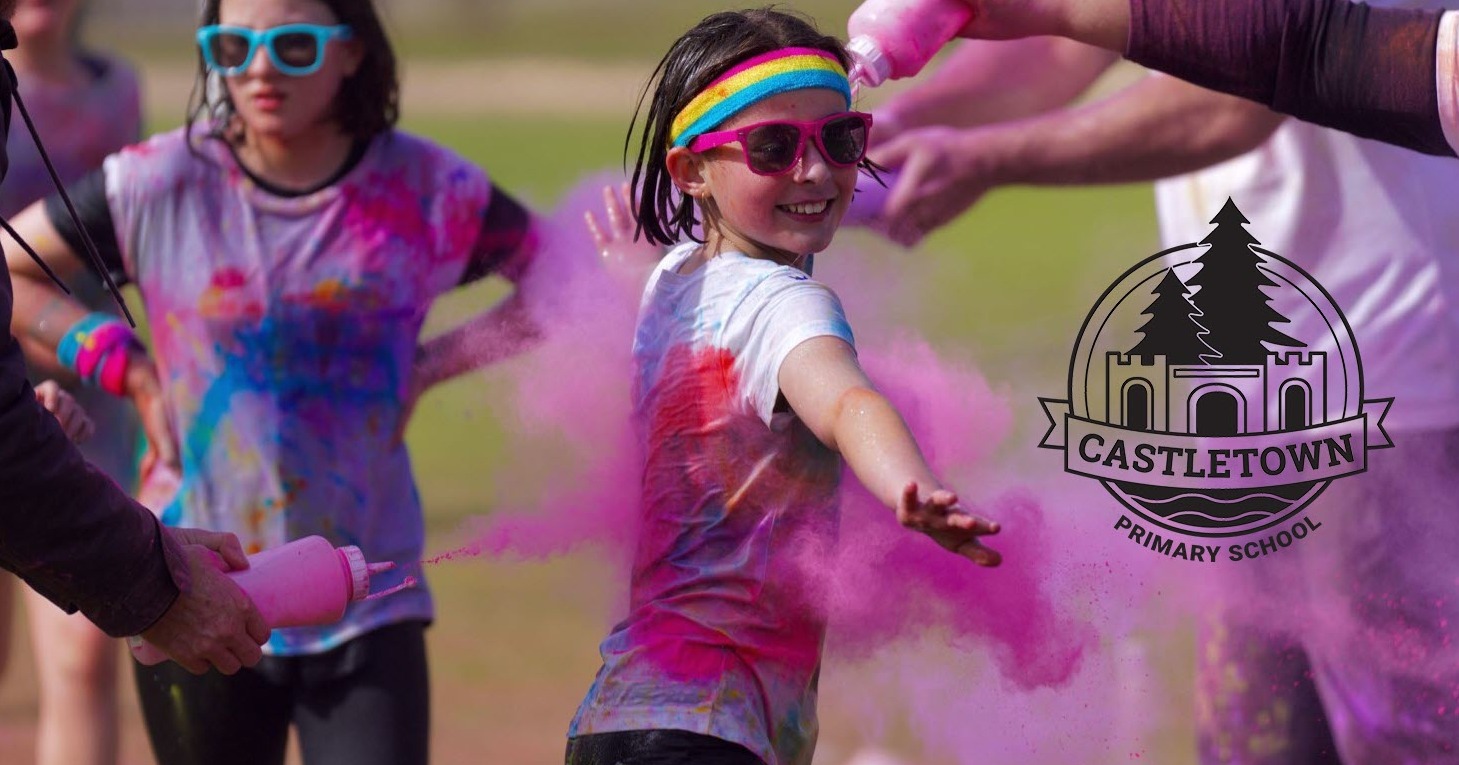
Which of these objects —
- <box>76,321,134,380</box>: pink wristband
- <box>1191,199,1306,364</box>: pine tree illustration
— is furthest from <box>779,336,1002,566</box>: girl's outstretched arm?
<box>76,321,134,380</box>: pink wristband

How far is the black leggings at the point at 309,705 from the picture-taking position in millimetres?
3393

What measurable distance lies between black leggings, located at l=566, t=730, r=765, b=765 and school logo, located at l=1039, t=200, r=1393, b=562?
1102mm

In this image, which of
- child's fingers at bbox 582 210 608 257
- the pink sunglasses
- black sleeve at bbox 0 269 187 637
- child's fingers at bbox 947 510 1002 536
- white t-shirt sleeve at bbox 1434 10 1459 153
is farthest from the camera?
child's fingers at bbox 582 210 608 257

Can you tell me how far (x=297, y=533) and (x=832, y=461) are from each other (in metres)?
1.25

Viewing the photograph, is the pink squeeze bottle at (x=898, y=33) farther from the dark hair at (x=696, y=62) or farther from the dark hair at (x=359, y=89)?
the dark hair at (x=359, y=89)

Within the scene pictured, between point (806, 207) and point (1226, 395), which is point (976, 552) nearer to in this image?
point (806, 207)

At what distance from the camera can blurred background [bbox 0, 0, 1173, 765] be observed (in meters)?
3.39

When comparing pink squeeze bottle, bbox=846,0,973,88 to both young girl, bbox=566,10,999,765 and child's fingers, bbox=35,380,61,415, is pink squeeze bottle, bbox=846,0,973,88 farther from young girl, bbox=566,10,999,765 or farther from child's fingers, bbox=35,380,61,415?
child's fingers, bbox=35,380,61,415

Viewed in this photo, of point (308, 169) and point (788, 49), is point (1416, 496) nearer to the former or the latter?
point (788, 49)

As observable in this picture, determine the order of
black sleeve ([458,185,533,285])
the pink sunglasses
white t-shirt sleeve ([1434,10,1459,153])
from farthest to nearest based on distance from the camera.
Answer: black sleeve ([458,185,533,285])
white t-shirt sleeve ([1434,10,1459,153])
the pink sunglasses

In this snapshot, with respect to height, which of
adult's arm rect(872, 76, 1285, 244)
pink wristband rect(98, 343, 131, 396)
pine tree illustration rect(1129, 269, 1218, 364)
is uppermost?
adult's arm rect(872, 76, 1285, 244)

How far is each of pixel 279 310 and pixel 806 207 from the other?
1.26 metres

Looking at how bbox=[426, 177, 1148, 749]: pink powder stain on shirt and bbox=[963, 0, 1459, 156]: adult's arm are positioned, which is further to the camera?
bbox=[426, 177, 1148, 749]: pink powder stain on shirt

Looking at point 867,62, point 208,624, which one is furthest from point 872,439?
point 208,624
